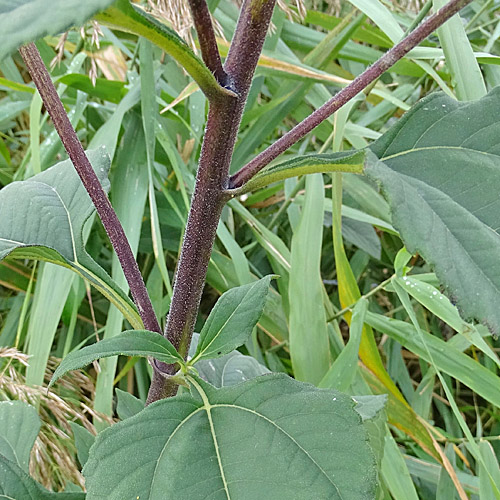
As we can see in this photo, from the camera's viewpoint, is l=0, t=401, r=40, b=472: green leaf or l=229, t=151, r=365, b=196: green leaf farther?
l=0, t=401, r=40, b=472: green leaf

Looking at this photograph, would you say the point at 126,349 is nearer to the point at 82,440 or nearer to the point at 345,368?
the point at 82,440

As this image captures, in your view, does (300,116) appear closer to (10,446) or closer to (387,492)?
(387,492)

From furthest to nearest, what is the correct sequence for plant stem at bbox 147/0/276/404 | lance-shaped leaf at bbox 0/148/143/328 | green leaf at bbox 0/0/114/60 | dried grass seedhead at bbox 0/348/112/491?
dried grass seedhead at bbox 0/348/112/491 → lance-shaped leaf at bbox 0/148/143/328 → plant stem at bbox 147/0/276/404 → green leaf at bbox 0/0/114/60

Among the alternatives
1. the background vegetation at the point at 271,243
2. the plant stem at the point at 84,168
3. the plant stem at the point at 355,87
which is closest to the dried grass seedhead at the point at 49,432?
the background vegetation at the point at 271,243

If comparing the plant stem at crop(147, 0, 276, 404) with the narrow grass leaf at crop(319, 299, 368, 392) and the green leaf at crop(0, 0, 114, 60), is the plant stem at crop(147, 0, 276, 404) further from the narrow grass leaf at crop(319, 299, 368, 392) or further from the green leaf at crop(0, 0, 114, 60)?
the narrow grass leaf at crop(319, 299, 368, 392)

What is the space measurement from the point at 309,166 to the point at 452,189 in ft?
0.22

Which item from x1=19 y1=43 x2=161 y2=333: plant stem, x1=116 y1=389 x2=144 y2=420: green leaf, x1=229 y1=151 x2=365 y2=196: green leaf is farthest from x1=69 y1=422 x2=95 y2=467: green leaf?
x1=229 y1=151 x2=365 y2=196: green leaf

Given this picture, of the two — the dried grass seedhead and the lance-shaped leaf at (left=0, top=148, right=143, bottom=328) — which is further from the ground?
the lance-shaped leaf at (left=0, top=148, right=143, bottom=328)

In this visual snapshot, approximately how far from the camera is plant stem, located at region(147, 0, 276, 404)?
264mm

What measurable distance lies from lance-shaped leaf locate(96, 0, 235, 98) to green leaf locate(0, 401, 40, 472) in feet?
1.14

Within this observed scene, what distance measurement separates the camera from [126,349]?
0.30m

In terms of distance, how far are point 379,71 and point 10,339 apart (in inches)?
32.8

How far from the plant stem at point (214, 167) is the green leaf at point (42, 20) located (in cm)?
10

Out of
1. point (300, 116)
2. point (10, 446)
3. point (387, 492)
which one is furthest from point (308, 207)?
point (10, 446)
